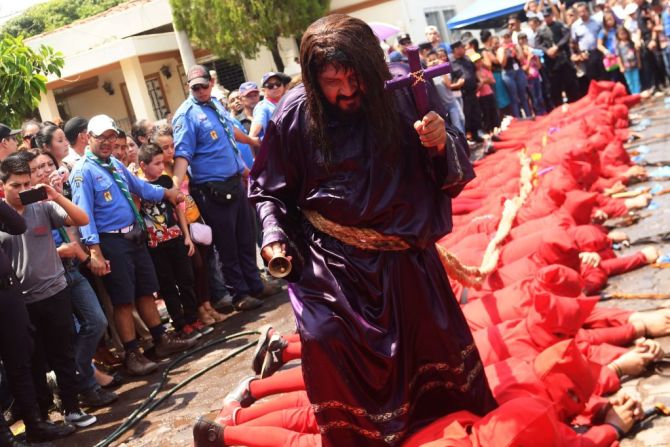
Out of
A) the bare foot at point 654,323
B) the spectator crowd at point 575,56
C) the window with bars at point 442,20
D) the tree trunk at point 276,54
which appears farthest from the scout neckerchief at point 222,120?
the window with bars at point 442,20

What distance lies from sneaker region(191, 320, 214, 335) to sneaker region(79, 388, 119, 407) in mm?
1294

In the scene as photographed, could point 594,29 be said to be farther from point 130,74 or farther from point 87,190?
point 130,74

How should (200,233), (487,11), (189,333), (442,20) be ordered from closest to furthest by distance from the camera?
(189,333)
(200,233)
(487,11)
(442,20)

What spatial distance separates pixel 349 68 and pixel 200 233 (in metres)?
4.03

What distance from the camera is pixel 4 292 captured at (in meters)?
4.84

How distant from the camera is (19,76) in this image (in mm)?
7078

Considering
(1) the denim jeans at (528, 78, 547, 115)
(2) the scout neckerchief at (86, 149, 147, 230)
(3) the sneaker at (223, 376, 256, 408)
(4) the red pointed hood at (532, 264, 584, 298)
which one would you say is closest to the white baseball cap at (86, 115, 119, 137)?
(2) the scout neckerchief at (86, 149, 147, 230)

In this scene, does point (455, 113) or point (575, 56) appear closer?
point (455, 113)

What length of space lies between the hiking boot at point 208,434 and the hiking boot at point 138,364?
7.46ft

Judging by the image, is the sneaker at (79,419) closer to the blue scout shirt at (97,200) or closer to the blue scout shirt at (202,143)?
the blue scout shirt at (97,200)

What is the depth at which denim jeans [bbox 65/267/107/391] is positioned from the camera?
18.5 feet

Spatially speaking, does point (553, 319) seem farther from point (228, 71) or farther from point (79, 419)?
point (228, 71)

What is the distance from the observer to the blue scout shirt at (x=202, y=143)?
23.3ft

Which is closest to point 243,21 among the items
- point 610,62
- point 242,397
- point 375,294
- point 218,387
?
point 610,62
